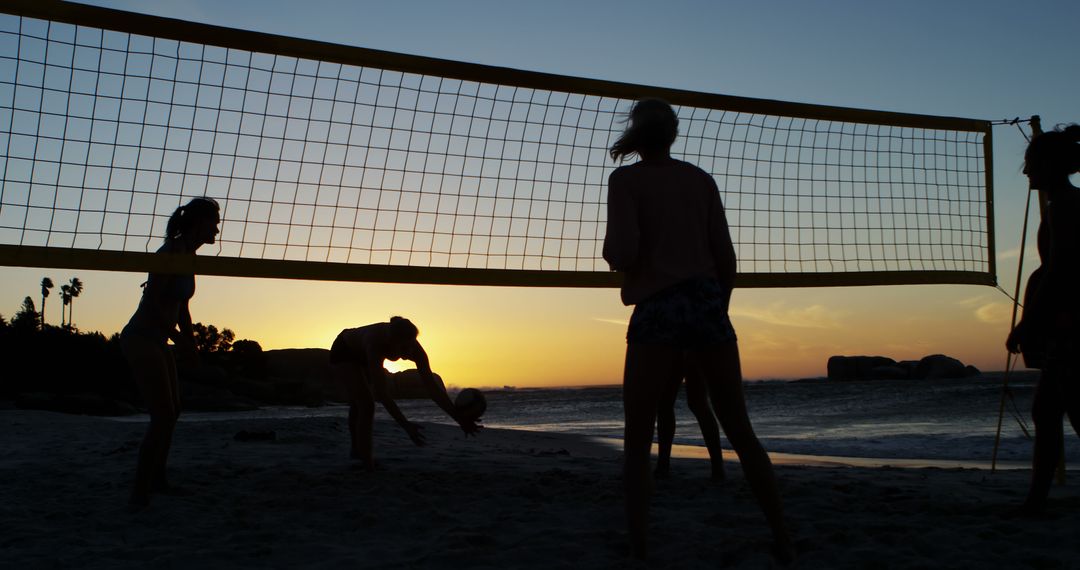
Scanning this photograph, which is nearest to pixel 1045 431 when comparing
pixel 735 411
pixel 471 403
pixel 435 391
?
pixel 735 411

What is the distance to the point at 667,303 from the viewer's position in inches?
92.0

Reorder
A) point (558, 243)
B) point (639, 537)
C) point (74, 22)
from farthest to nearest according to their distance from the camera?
point (558, 243)
point (74, 22)
point (639, 537)

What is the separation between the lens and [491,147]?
522 centimetres

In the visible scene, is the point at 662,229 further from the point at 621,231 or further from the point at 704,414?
the point at 704,414

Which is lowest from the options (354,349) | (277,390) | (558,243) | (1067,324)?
(277,390)

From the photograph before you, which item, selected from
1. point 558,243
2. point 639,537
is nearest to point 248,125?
point 558,243

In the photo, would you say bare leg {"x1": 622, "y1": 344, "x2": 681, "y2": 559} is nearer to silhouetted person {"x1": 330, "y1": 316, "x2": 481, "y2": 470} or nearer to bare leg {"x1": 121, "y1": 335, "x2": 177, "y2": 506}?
silhouetted person {"x1": 330, "y1": 316, "x2": 481, "y2": 470}

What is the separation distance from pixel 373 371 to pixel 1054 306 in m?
3.35

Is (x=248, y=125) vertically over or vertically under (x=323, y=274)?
over

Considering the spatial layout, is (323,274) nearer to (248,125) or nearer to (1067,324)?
(248,125)

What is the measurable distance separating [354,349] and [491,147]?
1.59 metres

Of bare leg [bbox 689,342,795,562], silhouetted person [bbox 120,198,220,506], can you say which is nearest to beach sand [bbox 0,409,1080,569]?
silhouetted person [bbox 120,198,220,506]

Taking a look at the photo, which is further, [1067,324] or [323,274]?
[323,274]

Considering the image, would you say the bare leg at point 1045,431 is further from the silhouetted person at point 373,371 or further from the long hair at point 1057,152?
the silhouetted person at point 373,371
